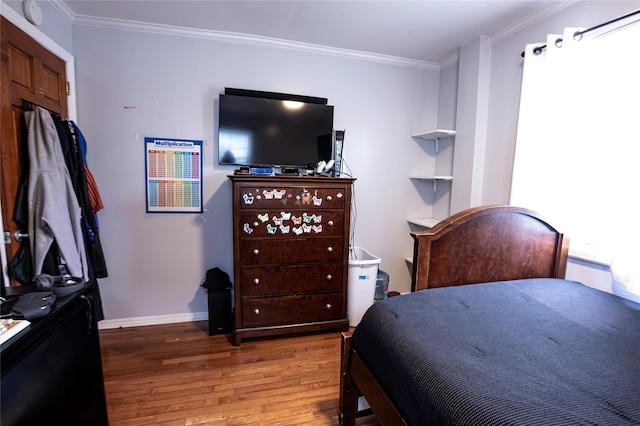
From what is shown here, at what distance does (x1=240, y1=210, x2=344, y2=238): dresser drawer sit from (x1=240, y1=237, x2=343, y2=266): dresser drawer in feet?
0.15

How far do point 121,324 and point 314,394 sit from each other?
70.7 inches

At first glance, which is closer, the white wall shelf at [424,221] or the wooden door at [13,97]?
the wooden door at [13,97]

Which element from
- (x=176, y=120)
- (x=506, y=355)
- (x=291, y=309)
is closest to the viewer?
(x=506, y=355)

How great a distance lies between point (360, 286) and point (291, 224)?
2.68ft

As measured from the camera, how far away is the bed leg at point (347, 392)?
56.0 inches

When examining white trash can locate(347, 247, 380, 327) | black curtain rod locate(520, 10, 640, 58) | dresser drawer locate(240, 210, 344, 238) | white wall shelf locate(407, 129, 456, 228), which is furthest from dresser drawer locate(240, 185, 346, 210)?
black curtain rod locate(520, 10, 640, 58)

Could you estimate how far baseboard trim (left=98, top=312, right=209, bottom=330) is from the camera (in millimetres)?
2498

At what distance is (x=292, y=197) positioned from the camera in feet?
7.33

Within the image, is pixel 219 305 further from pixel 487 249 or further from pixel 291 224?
pixel 487 249

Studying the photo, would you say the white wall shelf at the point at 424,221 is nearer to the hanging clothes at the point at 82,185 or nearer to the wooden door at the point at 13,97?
the hanging clothes at the point at 82,185

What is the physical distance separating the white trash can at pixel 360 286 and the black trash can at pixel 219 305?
99cm

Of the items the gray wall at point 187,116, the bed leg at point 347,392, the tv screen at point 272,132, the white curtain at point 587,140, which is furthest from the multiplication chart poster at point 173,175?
the white curtain at point 587,140

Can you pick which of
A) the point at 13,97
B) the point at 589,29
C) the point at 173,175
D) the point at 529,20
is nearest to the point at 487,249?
the point at 589,29

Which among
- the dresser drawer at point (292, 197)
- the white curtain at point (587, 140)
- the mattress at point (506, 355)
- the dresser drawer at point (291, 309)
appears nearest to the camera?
the mattress at point (506, 355)
